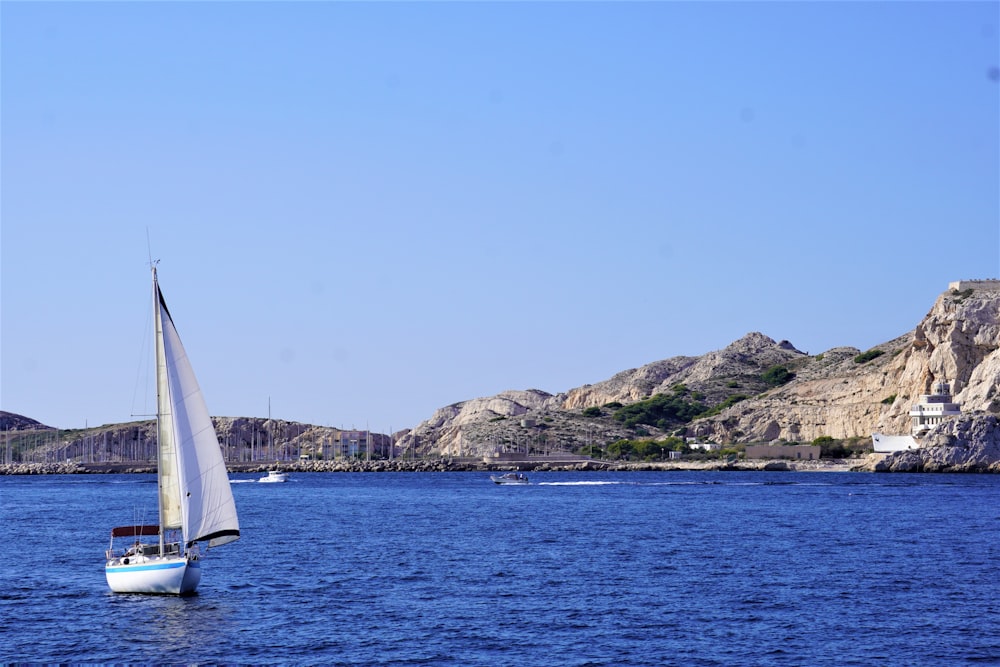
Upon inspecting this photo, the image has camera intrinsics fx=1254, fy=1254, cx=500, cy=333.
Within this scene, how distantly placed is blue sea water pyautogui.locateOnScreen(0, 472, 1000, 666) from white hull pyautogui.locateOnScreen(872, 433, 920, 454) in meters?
80.1

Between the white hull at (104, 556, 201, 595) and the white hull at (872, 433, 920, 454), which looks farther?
the white hull at (872, 433, 920, 454)

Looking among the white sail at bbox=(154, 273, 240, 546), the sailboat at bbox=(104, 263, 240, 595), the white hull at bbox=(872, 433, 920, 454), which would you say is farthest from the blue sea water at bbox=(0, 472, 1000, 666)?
the white hull at bbox=(872, 433, 920, 454)

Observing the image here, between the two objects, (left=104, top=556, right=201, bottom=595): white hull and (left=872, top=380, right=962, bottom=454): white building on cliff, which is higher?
(left=872, top=380, right=962, bottom=454): white building on cliff

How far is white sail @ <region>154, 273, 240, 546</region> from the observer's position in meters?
43.2

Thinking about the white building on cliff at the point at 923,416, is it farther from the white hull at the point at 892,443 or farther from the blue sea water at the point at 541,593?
the blue sea water at the point at 541,593

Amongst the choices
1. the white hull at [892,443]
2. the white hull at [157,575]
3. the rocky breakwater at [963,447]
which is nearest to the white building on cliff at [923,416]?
the white hull at [892,443]

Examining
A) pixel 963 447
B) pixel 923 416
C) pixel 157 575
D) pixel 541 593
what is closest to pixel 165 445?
pixel 157 575

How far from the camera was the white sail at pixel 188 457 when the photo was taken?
4316 centimetres

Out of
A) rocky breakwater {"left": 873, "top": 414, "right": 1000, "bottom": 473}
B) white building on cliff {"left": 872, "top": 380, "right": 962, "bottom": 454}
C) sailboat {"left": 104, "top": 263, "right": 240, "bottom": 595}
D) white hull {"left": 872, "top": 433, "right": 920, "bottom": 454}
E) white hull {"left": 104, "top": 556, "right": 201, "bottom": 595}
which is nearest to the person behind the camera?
white hull {"left": 104, "top": 556, "right": 201, "bottom": 595}

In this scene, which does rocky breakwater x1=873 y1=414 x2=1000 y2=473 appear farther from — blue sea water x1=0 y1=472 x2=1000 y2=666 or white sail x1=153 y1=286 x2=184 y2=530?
white sail x1=153 y1=286 x2=184 y2=530

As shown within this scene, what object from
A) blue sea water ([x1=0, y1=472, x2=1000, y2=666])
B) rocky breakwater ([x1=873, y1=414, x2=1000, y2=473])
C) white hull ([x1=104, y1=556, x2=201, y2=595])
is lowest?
blue sea water ([x1=0, y1=472, x2=1000, y2=666])

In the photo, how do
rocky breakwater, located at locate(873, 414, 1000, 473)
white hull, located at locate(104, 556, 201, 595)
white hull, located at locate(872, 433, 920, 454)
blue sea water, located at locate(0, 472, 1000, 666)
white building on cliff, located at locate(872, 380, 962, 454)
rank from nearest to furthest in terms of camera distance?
blue sea water, located at locate(0, 472, 1000, 666) < white hull, located at locate(104, 556, 201, 595) < rocky breakwater, located at locate(873, 414, 1000, 473) < white building on cliff, located at locate(872, 380, 962, 454) < white hull, located at locate(872, 433, 920, 454)

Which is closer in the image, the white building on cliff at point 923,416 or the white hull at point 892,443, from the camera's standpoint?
the white building on cliff at point 923,416

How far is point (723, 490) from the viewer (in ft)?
417
